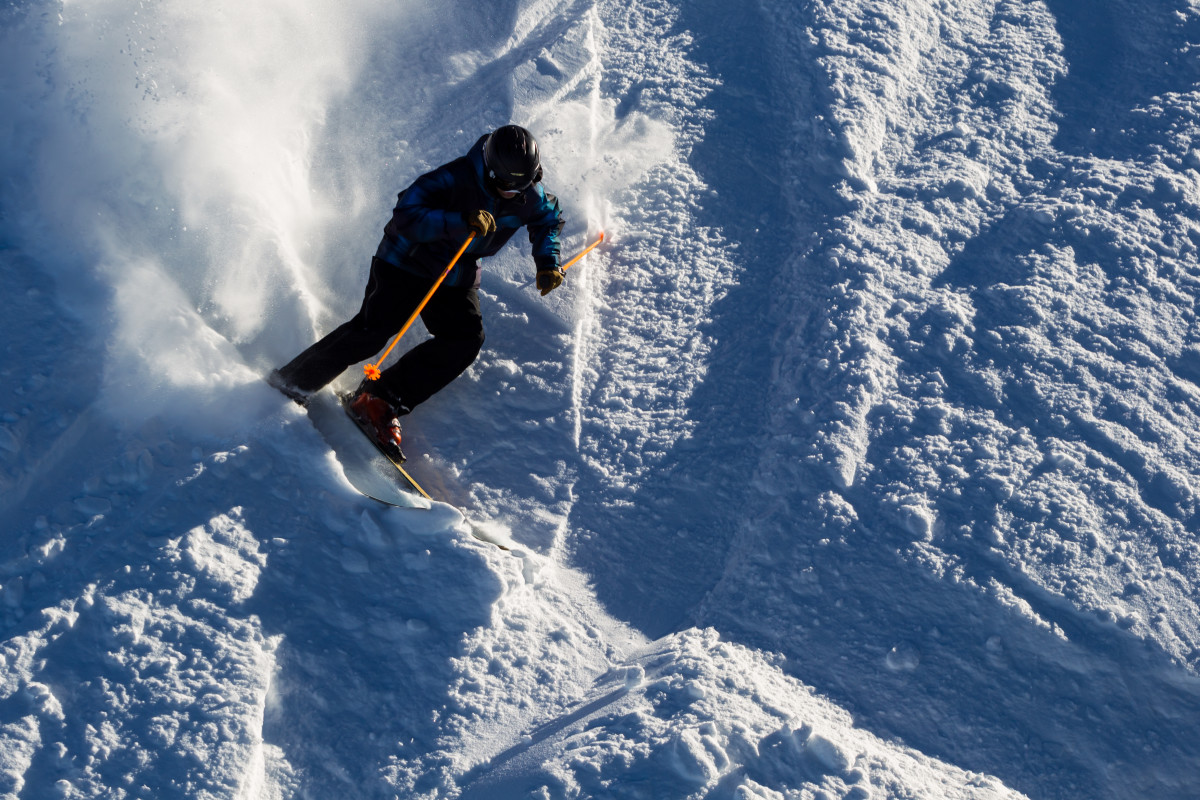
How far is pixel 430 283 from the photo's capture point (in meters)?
3.70

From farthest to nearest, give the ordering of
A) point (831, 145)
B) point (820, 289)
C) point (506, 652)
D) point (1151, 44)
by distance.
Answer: point (1151, 44), point (831, 145), point (820, 289), point (506, 652)

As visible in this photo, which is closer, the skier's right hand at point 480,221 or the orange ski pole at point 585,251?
the skier's right hand at point 480,221

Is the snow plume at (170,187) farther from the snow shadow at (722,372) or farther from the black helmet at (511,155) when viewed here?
the snow shadow at (722,372)

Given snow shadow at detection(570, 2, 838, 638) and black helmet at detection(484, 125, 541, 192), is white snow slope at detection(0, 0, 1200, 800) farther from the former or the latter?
black helmet at detection(484, 125, 541, 192)

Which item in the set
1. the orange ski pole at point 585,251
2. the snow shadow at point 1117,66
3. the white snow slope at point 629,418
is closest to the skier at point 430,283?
the white snow slope at point 629,418

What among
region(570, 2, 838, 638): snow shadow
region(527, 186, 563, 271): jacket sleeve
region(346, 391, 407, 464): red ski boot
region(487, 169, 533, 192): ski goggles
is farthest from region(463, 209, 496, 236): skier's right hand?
region(570, 2, 838, 638): snow shadow

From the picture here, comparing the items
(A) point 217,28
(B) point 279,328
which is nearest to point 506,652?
(B) point 279,328

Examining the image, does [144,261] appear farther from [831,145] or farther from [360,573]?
[831,145]

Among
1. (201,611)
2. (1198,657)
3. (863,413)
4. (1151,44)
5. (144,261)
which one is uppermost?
(1151,44)

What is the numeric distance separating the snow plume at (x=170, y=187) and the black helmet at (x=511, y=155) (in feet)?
3.91

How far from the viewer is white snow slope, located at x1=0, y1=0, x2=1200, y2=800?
3020mm

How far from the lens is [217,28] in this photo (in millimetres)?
4262

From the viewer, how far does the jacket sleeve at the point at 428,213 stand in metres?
3.45

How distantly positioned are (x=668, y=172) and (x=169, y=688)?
3.38 meters
